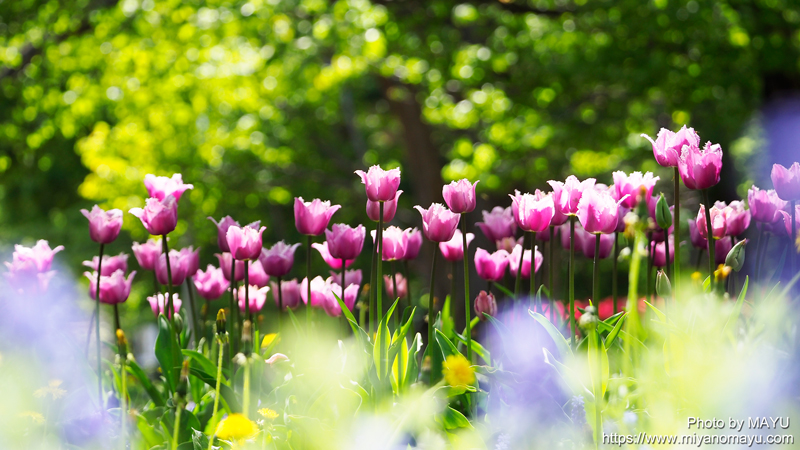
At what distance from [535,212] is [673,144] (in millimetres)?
432

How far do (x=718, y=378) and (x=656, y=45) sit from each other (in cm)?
711

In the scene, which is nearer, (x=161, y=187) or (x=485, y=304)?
(x=485, y=304)

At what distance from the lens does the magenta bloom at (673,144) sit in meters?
1.84

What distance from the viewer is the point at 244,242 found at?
2150 millimetres

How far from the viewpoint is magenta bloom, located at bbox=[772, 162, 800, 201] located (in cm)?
196

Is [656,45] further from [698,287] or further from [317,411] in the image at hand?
[317,411]

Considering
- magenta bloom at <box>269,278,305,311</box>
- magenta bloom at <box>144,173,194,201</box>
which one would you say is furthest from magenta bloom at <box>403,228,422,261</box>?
magenta bloom at <box>144,173,194,201</box>

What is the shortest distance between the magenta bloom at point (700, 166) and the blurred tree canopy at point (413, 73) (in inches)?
224

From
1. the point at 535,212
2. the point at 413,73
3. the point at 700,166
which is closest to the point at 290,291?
the point at 535,212

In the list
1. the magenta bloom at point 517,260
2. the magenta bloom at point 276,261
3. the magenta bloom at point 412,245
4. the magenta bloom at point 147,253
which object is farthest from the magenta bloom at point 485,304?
the magenta bloom at point 147,253

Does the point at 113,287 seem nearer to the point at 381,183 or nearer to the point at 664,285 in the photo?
the point at 381,183

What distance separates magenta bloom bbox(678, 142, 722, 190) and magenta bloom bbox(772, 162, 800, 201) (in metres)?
0.31

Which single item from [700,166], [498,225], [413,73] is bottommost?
[498,225]

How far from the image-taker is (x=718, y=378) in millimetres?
1366
